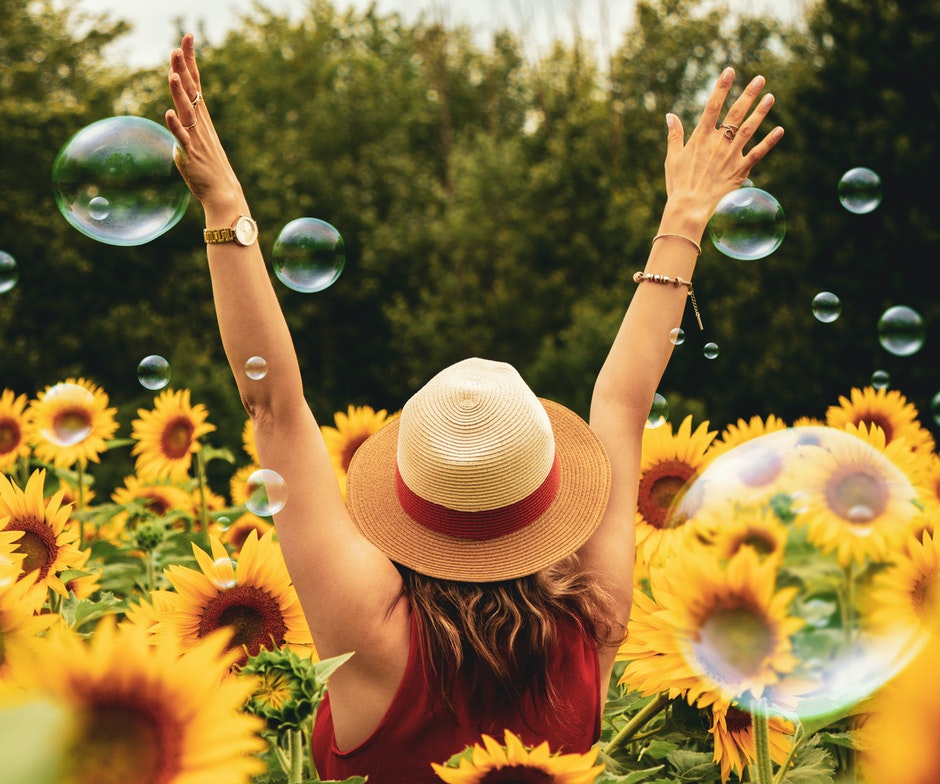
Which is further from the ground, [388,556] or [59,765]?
[388,556]

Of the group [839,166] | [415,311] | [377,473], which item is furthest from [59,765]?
[415,311]

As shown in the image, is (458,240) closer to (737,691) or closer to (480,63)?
(480,63)

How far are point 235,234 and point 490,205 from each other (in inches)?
731

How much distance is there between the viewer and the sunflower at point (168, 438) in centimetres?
389

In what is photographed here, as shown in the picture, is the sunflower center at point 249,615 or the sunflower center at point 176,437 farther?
the sunflower center at point 176,437

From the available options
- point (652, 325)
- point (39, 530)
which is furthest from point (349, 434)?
point (652, 325)

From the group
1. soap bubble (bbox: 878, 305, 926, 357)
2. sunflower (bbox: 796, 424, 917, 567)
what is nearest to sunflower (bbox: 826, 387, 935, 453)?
soap bubble (bbox: 878, 305, 926, 357)

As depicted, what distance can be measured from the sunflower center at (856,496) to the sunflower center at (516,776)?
1.61ft

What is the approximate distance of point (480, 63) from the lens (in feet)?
89.0

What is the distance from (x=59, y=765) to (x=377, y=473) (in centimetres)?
123

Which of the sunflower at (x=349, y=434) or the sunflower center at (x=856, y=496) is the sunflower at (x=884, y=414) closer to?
the sunflower at (x=349, y=434)

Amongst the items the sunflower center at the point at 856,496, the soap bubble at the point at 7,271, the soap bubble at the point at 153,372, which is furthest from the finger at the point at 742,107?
the soap bubble at the point at 7,271

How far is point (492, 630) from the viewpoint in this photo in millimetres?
1730

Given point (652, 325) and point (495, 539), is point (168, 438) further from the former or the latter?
point (495, 539)
